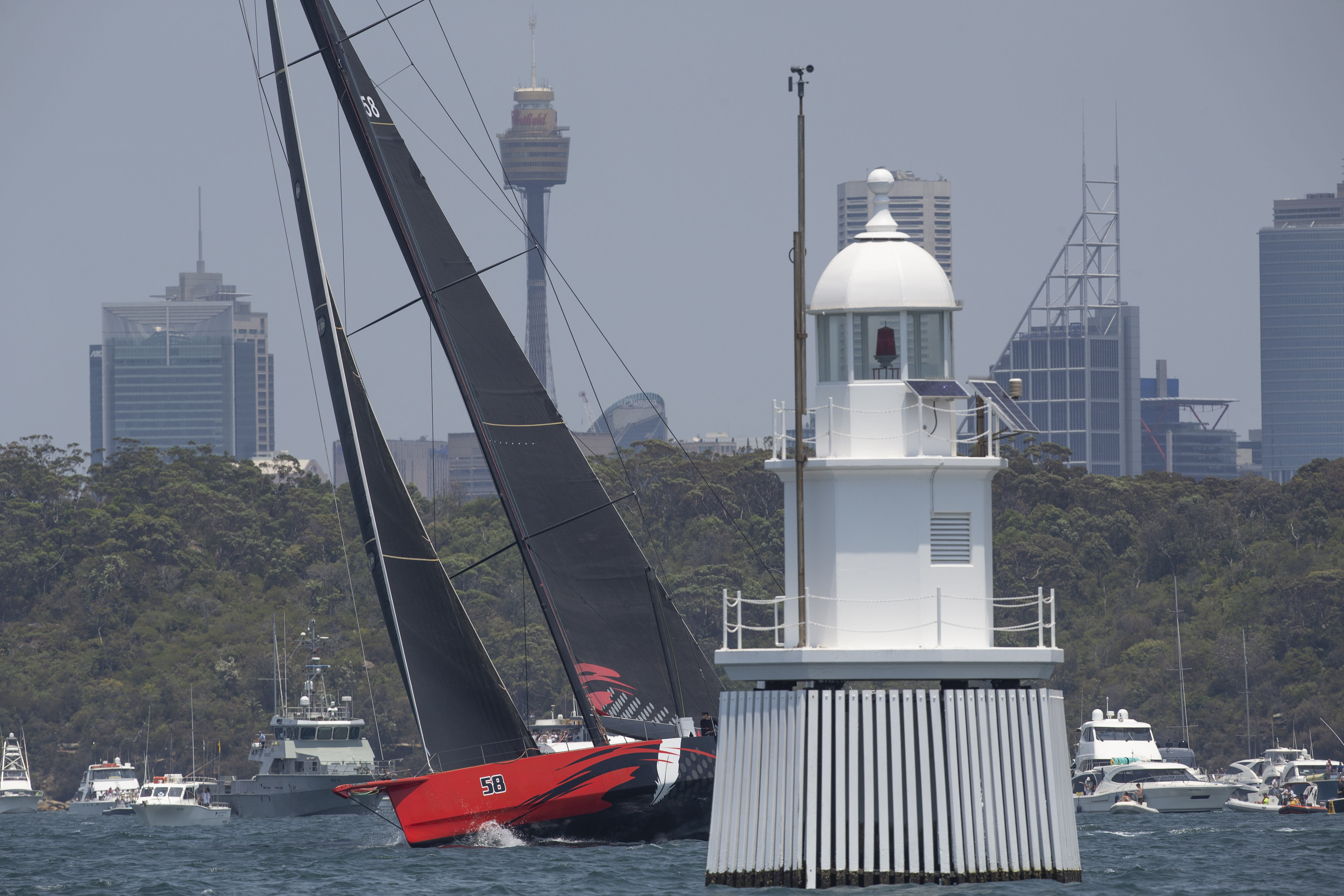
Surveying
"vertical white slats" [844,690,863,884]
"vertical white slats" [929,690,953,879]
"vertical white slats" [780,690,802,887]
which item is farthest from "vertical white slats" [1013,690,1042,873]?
"vertical white slats" [780,690,802,887]

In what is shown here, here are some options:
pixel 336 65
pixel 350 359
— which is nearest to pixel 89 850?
pixel 350 359

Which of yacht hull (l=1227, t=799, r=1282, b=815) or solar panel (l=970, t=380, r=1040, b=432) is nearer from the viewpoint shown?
solar panel (l=970, t=380, r=1040, b=432)

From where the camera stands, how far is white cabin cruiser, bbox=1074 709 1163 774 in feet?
178

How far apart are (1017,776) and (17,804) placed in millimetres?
60564

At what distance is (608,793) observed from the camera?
92.2 ft

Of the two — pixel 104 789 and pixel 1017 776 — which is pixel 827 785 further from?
pixel 104 789

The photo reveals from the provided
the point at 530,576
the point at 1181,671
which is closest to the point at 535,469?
the point at 530,576

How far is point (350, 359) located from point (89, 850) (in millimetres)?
13110

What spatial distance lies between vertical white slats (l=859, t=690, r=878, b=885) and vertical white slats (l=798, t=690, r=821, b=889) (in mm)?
400

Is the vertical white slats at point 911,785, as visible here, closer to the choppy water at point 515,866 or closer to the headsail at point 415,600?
the choppy water at point 515,866

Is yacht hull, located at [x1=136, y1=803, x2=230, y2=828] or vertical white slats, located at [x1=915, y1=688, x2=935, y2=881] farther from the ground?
vertical white slats, located at [x1=915, y1=688, x2=935, y2=881]

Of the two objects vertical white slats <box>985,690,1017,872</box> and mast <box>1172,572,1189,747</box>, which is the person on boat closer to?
vertical white slats <box>985,690,1017,872</box>

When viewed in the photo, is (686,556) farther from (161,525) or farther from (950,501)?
(950,501)

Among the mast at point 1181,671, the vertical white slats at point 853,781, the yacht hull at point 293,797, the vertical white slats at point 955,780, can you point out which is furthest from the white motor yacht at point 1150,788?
the vertical white slats at point 853,781
